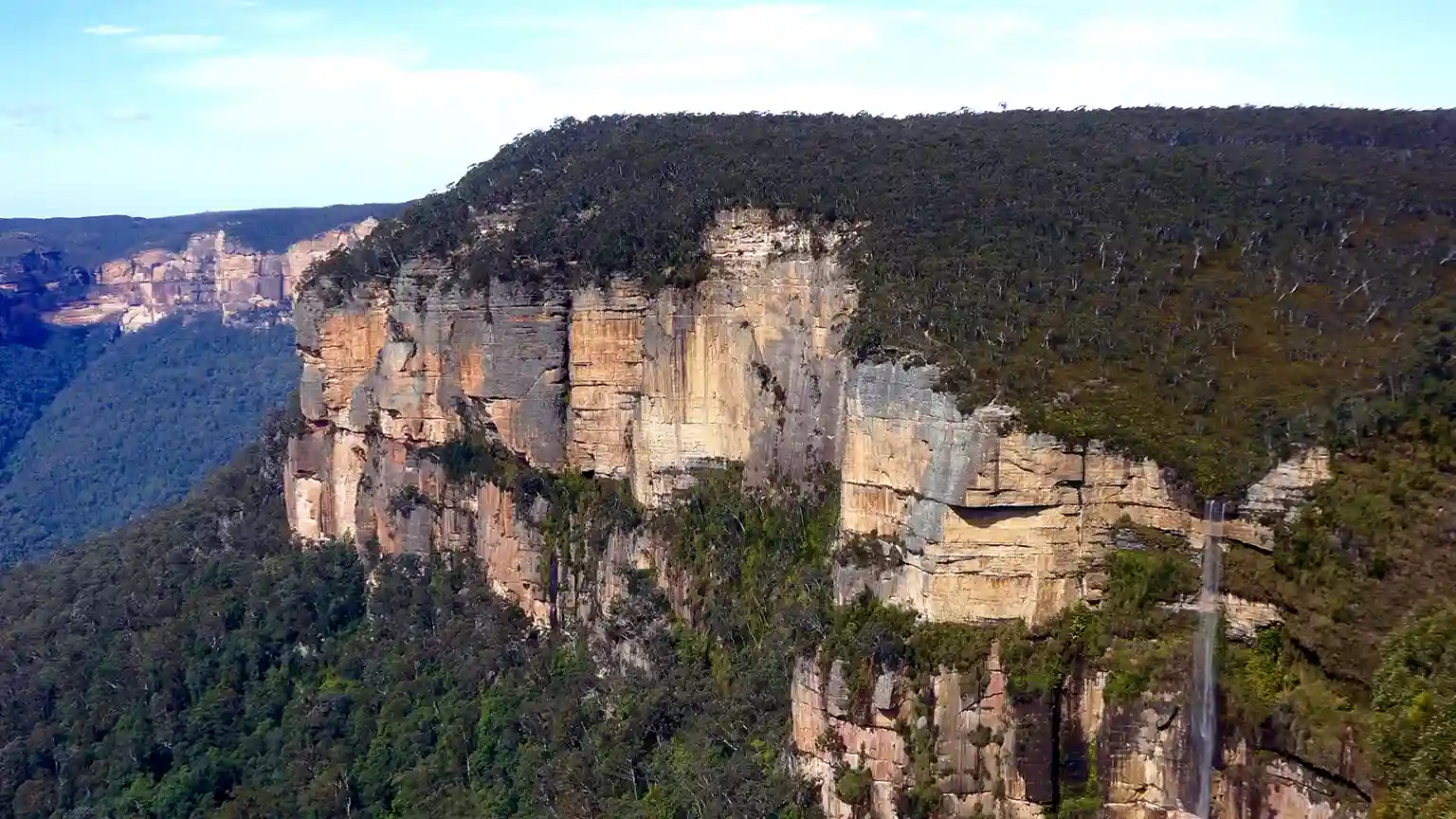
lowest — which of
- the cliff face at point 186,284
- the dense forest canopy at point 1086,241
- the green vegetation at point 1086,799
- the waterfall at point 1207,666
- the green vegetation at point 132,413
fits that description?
the green vegetation at point 132,413

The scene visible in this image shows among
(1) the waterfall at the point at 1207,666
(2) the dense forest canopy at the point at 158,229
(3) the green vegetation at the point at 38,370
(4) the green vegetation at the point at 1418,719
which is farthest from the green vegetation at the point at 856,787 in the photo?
(3) the green vegetation at the point at 38,370

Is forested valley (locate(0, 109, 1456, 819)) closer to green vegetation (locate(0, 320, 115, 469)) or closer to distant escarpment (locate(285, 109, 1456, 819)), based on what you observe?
distant escarpment (locate(285, 109, 1456, 819))

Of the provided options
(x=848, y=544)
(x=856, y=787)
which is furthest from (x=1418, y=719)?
(x=848, y=544)

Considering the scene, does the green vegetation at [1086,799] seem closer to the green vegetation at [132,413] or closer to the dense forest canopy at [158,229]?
the green vegetation at [132,413]

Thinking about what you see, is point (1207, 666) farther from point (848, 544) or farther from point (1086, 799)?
point (848, 544)

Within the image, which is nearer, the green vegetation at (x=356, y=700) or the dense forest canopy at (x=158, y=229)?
the green vegetation at (x=356, y=700)
